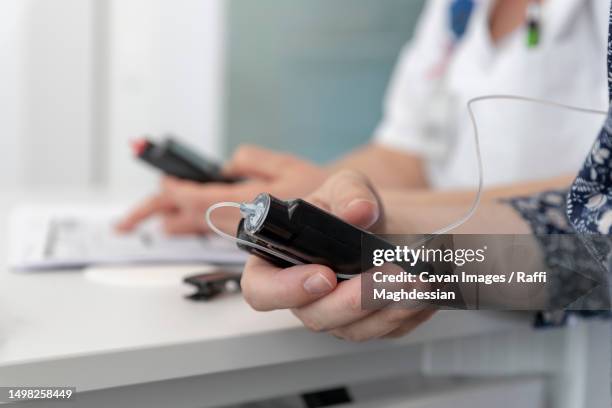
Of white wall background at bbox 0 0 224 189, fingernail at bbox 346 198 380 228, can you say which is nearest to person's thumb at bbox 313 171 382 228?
fingernail at bbox 346 198 380 228

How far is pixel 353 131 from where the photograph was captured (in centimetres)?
182

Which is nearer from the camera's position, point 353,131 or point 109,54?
point 353,131

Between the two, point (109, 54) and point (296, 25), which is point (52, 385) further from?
point (109, 54)

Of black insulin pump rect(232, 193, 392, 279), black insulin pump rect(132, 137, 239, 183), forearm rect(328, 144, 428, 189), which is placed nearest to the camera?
black insulin pump rect(232, 193, 392, 279)

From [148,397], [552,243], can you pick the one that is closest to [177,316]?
[148,397]

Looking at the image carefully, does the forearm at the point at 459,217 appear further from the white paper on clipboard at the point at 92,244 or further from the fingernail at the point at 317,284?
the white paper on clipboard at the point at 92,244

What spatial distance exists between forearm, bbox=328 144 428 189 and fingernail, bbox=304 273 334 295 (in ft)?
1.88

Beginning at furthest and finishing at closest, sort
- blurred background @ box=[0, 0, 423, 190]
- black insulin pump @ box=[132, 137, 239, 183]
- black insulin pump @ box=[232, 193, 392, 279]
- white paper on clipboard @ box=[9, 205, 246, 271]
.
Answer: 1. blurred background @ box=[0, 0, 423, 190]
2. black insulin pump @ box=[132, 137, 239, 183]
3. white paper on clipboard @ box=[9, 205, 246, 271]
4. black insulin pump @ box=[232, 193, 392, 279]

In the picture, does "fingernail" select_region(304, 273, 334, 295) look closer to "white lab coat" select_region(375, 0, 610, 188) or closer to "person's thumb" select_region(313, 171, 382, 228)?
"person's thumb" select_region(313, 171, 382, 228)

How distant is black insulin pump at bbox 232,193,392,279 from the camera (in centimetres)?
29

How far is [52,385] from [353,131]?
1562 millimetres

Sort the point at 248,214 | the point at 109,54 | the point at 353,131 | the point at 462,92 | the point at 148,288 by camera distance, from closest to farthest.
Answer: the point at 248,214
the point at 148,288
the point at 462,92
the point at 353,131
the point at 109,54

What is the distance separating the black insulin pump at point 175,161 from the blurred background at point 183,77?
1190 mm

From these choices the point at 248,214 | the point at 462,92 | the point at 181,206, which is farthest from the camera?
the point at 462,92
